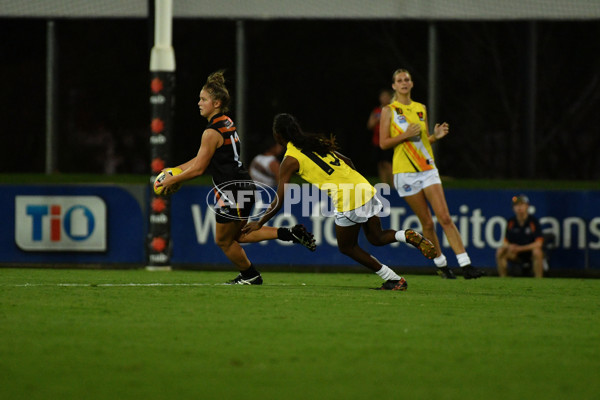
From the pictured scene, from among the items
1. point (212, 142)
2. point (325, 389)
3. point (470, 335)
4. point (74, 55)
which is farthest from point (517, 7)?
point (74, 55)

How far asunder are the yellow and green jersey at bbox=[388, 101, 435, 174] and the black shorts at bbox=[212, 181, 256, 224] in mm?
1961

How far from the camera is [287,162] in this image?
11.0 meters

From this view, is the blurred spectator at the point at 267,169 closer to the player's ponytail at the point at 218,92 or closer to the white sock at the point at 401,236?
the player's ponytail at the point at 218,92

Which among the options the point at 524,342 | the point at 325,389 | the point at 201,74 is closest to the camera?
the point at 325,389

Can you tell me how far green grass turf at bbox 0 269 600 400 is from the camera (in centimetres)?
646

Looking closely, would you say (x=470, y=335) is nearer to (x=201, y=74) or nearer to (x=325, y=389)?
(x=325, y=389)

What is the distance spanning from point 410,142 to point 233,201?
230cm

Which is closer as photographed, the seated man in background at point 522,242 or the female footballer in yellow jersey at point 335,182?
the female footballer in yellow jersey at point 335,182

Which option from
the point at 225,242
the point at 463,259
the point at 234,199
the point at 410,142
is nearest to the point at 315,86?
the point at 410,142

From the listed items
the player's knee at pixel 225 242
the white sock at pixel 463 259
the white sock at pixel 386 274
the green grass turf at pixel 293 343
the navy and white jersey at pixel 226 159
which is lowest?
the green grass turf at pixel 293 343

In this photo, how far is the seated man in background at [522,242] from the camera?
1538 cm

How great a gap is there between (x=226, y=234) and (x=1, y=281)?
276cm

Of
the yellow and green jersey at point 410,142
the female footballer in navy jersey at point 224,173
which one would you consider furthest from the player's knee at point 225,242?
the yellow and green jersey at point 410,142

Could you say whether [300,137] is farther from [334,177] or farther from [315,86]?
[315,86]
